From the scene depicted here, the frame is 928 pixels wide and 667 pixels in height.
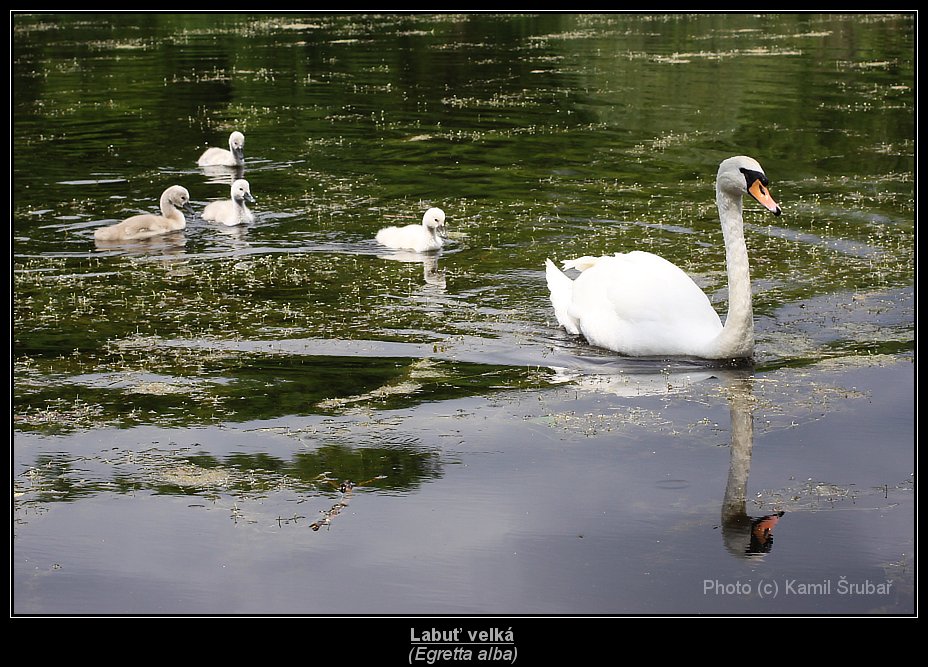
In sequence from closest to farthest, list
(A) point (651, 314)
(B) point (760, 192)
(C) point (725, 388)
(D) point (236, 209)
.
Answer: (C) point (725, 388) < (B) point (760, 192) < (A) point (651, 314) < (D) point (236, 209)

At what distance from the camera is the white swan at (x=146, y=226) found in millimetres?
14742

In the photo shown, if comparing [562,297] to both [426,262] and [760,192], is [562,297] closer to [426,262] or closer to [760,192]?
[760,192]

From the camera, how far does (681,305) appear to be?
10000mm

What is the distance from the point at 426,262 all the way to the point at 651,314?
4.06 m

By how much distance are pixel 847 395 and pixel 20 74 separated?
24408mm

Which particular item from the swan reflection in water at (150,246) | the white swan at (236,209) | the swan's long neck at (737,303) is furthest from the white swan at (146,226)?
the swan's long neck at (737,303)

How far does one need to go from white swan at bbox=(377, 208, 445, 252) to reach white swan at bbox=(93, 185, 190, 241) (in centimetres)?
263

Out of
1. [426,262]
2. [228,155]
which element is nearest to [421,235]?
[426,262]

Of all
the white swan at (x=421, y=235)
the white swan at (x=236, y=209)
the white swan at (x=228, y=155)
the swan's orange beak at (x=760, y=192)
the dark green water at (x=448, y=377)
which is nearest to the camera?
the dark green water at (x=448, y=377)

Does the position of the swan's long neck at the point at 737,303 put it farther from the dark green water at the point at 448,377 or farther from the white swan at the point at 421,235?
the white swan at the point at 421,235

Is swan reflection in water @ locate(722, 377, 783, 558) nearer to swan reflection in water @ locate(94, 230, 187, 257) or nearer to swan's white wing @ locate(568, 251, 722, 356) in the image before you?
swan's white wing @ locate(568, 251, 722, 356)

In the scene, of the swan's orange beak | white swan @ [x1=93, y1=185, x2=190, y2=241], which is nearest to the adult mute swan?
the swan's orange beak

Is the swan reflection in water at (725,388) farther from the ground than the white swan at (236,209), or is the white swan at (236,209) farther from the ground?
the white swan at (236,209)

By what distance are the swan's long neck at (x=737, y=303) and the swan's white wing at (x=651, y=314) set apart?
0.51 ft
